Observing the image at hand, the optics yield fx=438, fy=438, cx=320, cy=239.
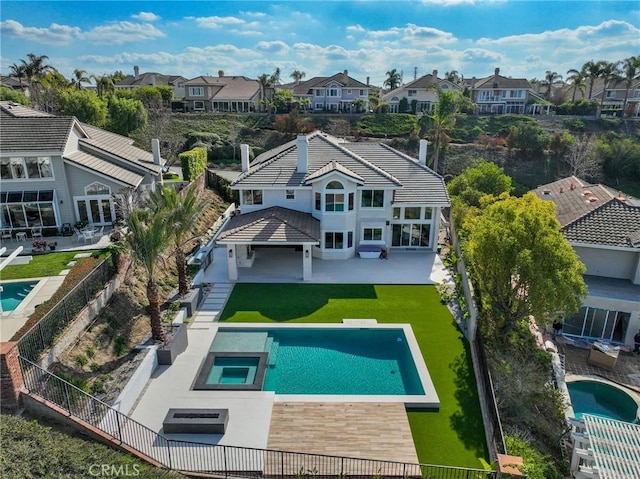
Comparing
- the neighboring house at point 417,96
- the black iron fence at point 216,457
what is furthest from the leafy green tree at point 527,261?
the neighboring house at point 417,96

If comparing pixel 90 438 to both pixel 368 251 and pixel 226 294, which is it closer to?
pixel 226 294

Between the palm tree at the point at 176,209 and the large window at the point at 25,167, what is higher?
the large window at the point at 25,167

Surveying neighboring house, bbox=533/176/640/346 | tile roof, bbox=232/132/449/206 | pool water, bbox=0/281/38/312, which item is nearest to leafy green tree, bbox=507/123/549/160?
tile roof, bbox=232/132/449/206

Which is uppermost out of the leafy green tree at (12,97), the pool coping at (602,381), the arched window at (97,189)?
the leafy green tree at (12,97)

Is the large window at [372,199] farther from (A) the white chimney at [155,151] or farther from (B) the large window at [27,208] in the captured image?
(B) the large window at [27,208]

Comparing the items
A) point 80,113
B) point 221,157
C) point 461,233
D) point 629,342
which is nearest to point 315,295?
point 461,233

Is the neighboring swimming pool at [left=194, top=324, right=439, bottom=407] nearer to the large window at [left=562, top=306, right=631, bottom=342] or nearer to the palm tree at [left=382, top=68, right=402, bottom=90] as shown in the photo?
the large window at [left=562, top=306, right=631, bottom=342]
